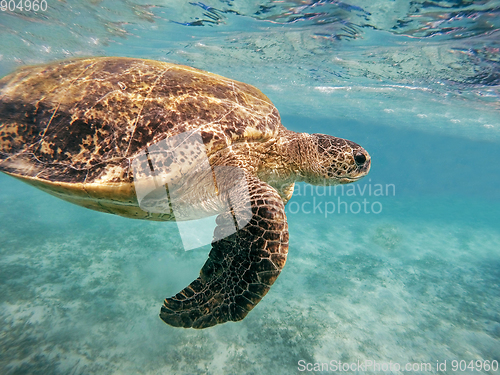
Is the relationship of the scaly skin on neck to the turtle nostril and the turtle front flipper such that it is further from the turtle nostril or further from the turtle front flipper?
the turtle front flipper

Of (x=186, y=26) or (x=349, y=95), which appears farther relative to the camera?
(x=349, y=95)

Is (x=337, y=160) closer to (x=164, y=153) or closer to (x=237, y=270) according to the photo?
(x=237, y=270)

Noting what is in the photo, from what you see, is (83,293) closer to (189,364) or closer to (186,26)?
(189,364)

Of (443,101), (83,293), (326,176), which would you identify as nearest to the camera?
(326,176)

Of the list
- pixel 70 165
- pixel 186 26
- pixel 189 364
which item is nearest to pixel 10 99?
pixel 70 165

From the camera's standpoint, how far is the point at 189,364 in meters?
5.36

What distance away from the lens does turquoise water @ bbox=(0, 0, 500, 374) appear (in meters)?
5.86

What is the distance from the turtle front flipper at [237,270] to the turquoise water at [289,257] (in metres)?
3.81

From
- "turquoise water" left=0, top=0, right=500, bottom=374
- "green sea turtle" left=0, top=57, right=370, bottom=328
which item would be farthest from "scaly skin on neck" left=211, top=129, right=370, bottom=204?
"turquoise water" left=0, top=0, right=500, bottom=374

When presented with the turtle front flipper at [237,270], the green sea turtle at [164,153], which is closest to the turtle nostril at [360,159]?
the green sea turtle at [164,153]

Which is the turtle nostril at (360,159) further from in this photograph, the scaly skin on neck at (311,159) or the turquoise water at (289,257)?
the turquoise water at (289,257)

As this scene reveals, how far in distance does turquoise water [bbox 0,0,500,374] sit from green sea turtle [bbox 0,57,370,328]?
13.6 ft

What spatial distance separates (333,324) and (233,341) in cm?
299

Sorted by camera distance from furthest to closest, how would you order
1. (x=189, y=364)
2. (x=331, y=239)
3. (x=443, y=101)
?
(x=443, y=101), (x=331, y=239), (x=189, y=364)
